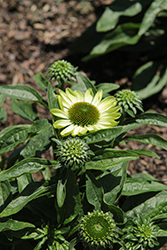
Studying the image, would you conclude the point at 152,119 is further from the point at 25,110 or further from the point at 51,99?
the point at 25,110

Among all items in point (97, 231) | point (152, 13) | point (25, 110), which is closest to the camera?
point (97, 231)

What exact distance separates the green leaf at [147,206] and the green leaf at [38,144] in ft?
3.13

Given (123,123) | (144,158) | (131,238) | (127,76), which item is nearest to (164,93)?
(127,76)

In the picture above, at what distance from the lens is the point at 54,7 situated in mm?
5195

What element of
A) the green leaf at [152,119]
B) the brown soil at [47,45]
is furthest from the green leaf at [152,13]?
the green leaf at [152,119]

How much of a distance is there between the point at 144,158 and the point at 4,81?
7.93 feet

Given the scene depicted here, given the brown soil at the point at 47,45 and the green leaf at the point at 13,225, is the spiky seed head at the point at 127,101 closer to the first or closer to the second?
the green leaf at the point at 13,225

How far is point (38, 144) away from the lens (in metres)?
2.52

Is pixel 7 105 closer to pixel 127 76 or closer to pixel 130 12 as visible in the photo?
pixel 127 76

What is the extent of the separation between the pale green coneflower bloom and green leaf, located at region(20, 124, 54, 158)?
0.83ft

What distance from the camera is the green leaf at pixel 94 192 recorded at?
7.29 feet

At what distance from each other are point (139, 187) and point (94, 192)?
48cm

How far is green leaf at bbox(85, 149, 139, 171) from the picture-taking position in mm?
2115

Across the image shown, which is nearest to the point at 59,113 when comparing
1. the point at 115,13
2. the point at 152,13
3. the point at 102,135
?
the point at 102,135
